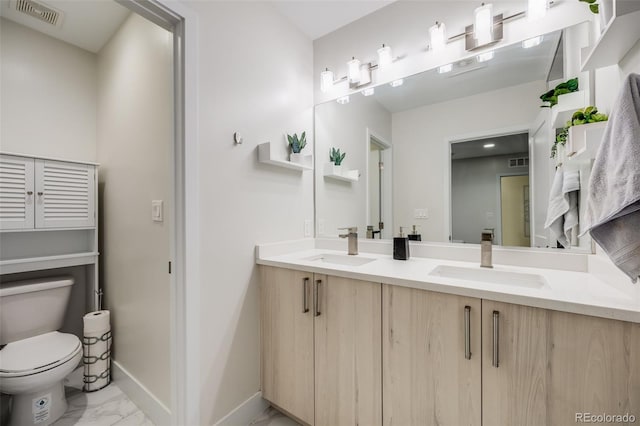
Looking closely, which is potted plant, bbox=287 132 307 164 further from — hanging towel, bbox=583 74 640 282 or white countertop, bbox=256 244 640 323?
hanging towel, bbox=583 74 640 282

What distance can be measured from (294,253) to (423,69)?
4.54ft

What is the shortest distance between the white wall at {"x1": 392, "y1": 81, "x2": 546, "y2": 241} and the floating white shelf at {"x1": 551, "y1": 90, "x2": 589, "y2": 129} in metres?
0.14

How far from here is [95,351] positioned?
1783 mm

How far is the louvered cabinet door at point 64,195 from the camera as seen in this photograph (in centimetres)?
176

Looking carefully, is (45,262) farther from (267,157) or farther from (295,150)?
(295,150)

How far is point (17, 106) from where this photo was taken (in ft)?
6.14

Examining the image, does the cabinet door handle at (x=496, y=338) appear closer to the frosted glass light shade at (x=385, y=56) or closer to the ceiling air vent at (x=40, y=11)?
the frosted glass light shade at (x=385, y=56)

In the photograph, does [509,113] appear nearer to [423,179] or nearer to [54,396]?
[423,179]

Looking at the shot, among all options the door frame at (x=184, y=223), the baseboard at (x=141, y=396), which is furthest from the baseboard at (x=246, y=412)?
the baseboard at (x=141, y=396)


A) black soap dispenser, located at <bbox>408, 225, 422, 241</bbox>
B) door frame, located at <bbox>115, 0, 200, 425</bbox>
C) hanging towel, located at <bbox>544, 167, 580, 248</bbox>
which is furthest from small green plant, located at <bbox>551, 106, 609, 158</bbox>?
door frame, located at <bbox>115, 0, 200, 425</bbox>

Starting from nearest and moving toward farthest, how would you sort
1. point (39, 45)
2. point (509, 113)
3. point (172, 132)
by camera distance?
point (172, 132), point (509, 113), point (39, 45)

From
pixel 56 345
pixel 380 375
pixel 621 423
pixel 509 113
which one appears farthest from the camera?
pixel 56 345

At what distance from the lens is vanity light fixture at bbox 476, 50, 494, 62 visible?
1.41m

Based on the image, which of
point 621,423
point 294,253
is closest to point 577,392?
point 621,423
